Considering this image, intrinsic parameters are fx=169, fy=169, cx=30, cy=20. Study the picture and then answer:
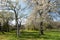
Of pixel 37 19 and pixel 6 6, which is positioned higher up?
pixel 6 6

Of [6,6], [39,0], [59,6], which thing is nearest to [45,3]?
[39,0]

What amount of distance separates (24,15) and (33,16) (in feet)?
10.8

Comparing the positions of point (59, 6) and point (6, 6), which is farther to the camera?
point (59, 6)

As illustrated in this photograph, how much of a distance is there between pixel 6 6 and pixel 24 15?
3.03m

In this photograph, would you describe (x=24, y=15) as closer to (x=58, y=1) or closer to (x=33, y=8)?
(x=33, y=8)

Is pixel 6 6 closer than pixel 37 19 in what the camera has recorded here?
Yes

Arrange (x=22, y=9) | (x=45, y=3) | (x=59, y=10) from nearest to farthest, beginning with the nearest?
(x=22, y=9), (x=45, y=3), (x=59, y=10)

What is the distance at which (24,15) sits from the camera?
25844 mm

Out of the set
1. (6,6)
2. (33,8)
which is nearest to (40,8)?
(33,8)

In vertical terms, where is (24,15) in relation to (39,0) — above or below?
below

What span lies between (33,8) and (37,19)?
203 cm

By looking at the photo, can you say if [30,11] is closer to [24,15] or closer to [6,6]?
[24,15]

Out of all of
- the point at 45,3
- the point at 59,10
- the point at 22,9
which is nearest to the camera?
the point at 22,9

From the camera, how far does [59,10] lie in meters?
29.6
